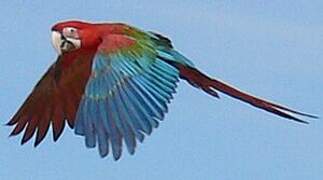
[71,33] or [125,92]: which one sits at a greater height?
[71,33]

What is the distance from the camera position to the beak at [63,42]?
14.2 feet

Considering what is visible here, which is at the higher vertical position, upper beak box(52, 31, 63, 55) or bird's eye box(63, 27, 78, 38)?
bird's eye box(63, 27, 78, 38)

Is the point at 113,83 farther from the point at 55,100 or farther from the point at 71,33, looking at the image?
the point at 55,100

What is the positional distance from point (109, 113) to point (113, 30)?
309 millimetres

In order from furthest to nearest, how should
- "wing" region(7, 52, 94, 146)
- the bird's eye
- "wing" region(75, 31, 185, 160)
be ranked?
"wing" region(7, 52, 94, 146), the bird's eye, "wing" region(75, 31, 185, 160)

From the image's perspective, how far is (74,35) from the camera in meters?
4.33

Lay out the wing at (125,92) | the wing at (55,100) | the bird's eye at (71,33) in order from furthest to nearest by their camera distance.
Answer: the wing at (55,100) → the bird's eye at (71,33) → the wing at (125,92)

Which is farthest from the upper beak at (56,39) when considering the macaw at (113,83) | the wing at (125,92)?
the wing at (125,92)

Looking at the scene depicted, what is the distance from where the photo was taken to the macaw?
4133 millimetres

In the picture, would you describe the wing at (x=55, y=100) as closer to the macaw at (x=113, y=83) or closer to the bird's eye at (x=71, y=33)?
the macaw at (x=113, y=83)

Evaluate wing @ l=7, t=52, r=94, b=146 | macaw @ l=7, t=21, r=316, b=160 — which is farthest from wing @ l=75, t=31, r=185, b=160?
wing @ l=7, t=52, r=94, b=146

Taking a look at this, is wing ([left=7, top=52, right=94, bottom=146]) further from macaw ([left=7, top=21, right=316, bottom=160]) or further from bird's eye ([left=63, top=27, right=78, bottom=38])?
bird's eye ([left=63, top=27, right=78, bottom=38])

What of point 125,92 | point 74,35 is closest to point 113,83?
point 125,92

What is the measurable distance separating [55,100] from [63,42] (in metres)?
0.36
